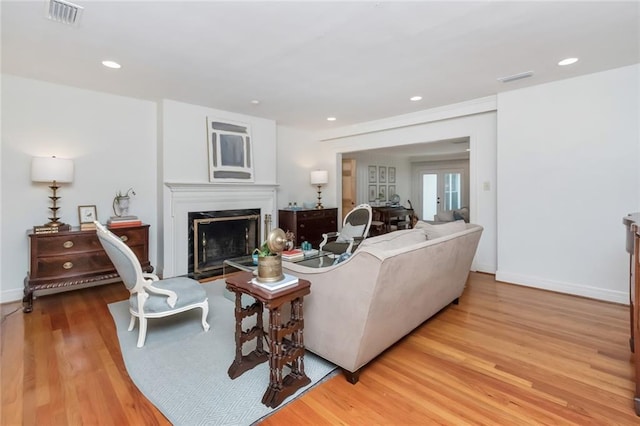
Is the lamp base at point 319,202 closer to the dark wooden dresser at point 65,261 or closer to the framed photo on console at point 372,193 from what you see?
the framed photo on console at point 372,193

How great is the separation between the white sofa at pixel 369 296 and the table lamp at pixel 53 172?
2.93 meters

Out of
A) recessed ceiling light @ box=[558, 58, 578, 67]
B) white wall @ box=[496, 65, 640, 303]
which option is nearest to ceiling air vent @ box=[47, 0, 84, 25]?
recessed ceiling light @ box=[558, 58, 578, 67]

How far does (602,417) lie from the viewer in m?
1.62

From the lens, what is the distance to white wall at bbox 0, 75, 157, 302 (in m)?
3.32

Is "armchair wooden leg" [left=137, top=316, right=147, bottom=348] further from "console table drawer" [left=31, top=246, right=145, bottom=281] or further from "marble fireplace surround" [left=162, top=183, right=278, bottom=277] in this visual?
"marble fireplace surround" [left=162, top=183, right=278, bottom=277]

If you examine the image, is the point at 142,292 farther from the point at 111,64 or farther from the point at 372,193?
the point at 372,193

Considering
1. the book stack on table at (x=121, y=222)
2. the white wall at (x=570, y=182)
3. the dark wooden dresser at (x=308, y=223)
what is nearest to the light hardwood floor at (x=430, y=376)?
the white wall at (x=570, y=182)

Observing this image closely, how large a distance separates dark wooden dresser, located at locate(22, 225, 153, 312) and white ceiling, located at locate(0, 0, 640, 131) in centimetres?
174

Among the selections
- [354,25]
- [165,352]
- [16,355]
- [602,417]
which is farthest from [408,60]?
[16,355]

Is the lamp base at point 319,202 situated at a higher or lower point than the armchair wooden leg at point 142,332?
higher

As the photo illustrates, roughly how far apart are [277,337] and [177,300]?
123cm

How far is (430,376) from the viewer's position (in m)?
1.98

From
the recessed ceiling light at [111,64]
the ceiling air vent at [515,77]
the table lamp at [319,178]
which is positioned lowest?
the table lamp at [319,178]

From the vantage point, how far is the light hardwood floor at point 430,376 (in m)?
1.64
